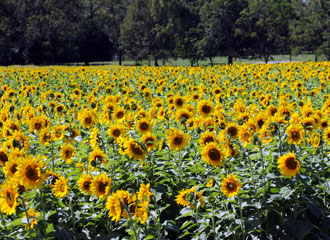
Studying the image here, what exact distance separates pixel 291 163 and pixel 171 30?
174 feet

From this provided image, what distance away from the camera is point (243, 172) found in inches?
172

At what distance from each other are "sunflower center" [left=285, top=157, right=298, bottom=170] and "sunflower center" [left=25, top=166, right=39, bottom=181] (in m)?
2.23

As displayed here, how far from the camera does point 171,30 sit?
54906 millimetres

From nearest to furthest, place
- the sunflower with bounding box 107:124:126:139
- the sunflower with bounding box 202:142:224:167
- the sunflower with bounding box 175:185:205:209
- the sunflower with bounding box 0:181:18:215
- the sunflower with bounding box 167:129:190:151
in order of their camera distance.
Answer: the sunflower with bounding box 0:181:18:215 → the sunflower with bounding box 175:185:205:209 → the sunflower with bounding box 202:142:224:167 → the sunflower with bounding box 167:129:190:151 → the sunflower with bounding box 107:124:126:139

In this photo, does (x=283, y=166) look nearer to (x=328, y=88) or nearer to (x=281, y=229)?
(x=281, y=229)

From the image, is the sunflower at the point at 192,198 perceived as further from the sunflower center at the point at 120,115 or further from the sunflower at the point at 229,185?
the sunflower center at the point at 120,115

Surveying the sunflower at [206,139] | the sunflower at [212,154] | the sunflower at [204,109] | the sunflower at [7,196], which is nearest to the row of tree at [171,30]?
the sunflower at [204,109]

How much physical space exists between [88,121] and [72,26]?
55586mm

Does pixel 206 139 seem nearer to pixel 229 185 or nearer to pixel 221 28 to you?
pixel 229 185

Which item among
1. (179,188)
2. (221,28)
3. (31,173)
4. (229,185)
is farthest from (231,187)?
(221,28)

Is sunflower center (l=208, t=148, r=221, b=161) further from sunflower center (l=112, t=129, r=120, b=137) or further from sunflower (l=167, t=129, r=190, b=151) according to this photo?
sunflower center (l=112, t=129, r=120, b=137)

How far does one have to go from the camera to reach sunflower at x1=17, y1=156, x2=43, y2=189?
3.18 m

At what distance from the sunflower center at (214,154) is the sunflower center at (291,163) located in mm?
685

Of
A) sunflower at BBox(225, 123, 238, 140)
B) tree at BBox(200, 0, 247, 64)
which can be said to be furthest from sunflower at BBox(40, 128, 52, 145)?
tree at BBox(200, 0, 247, 64)
